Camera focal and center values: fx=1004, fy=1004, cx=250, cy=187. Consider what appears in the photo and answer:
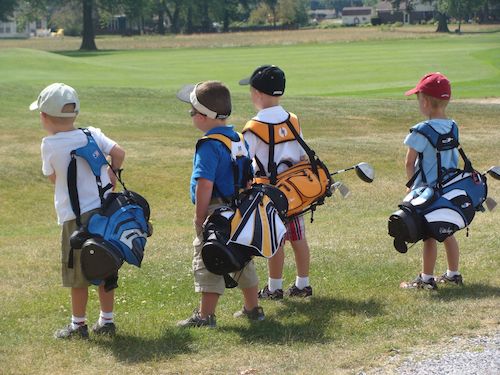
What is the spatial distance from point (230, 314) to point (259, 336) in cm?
81

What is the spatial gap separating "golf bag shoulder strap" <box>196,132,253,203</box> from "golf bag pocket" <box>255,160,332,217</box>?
1.77 feet

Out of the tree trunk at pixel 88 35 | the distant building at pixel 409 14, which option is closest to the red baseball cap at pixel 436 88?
the tree trunk at pixel 88 35

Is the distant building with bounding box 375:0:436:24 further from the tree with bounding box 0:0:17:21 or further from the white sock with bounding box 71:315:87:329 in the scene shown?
the white sock with bounding box 71:315:87:329

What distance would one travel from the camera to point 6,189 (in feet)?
53.5

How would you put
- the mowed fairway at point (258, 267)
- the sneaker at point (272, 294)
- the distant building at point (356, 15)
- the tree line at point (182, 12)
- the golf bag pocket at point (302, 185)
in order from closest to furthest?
the mowed fairway at point (258, 267)
the golf bag pocket at point (302, 185)
the sneaker at point (272, 294)
the tree line at point (182, 12)
the distant building at point (356, 15)

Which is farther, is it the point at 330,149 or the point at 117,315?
the point at 330,149

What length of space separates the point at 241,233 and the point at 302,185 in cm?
113

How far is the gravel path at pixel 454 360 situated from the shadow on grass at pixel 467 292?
1.52m

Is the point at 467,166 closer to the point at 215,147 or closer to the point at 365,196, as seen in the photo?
the point at 215,147

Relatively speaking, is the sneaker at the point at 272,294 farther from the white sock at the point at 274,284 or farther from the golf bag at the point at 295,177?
the golf bag at the point at 295,177

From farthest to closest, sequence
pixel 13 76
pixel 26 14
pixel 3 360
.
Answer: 1. pixel 26 14
2. pixel 13 76
3. pixel 3 360

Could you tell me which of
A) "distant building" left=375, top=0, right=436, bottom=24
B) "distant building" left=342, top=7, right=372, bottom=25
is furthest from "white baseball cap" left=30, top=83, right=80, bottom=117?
"distant building" left=342, top=7, right=372, bottom=25

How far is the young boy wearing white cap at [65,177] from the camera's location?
6.73 m

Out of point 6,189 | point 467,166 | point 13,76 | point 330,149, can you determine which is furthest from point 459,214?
point 13,76
